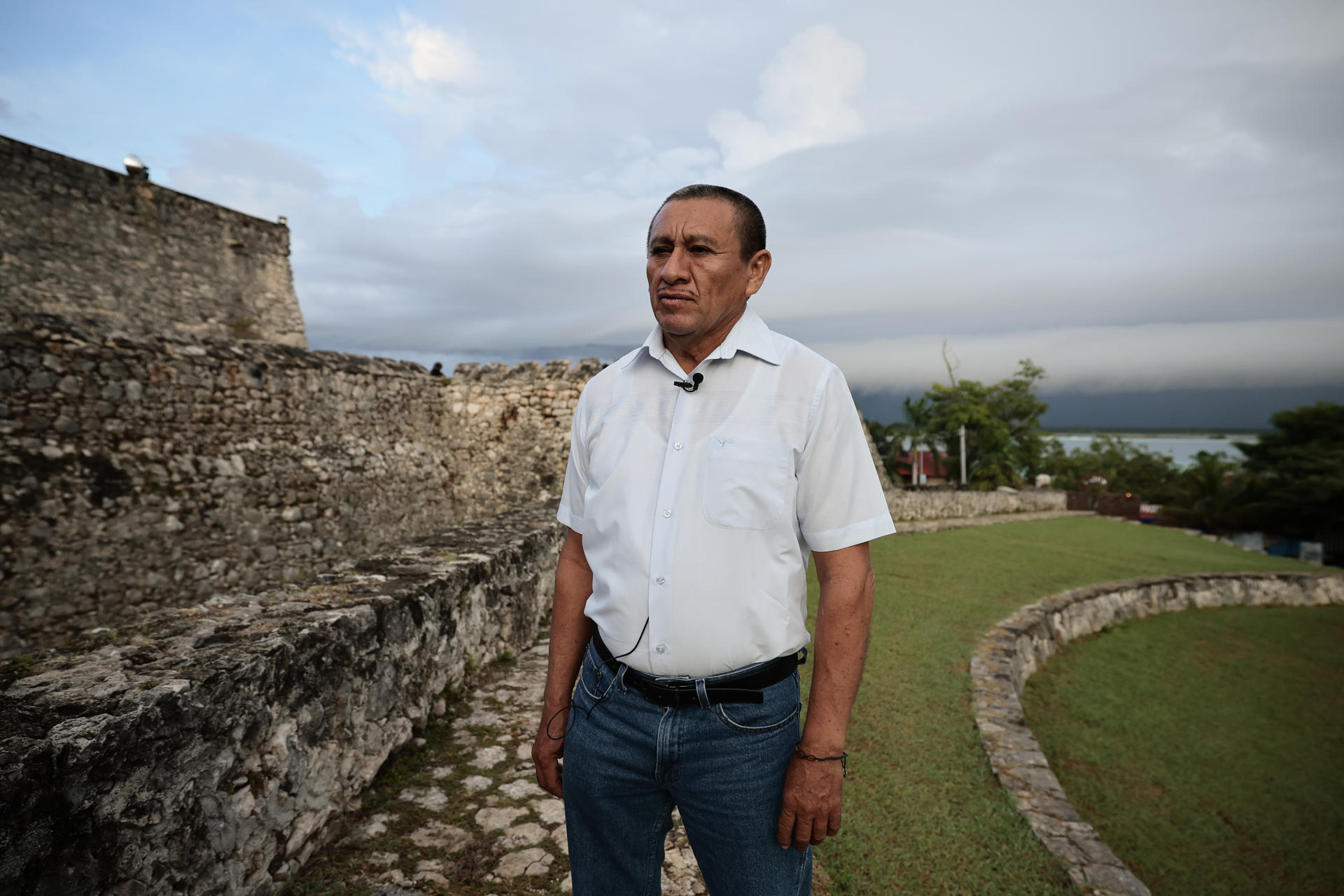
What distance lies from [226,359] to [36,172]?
749 cm

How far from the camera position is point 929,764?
3.94m

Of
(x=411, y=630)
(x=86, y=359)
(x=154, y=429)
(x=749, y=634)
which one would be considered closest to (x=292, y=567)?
(x=154, y=429)

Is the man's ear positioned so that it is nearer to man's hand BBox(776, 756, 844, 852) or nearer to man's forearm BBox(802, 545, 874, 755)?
man's forearm BBox(802, 545, 874, 755)

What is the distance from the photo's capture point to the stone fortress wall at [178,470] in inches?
187

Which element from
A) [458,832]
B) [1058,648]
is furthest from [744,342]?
[1058,648]

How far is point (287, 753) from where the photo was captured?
2.17 metres

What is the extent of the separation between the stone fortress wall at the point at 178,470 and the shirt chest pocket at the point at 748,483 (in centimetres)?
457

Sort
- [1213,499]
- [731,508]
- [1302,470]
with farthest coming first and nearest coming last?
[1213,499] → [1302,470] → [731,508]

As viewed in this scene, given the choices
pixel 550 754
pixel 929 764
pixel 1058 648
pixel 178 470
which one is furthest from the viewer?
pixel 1058 648

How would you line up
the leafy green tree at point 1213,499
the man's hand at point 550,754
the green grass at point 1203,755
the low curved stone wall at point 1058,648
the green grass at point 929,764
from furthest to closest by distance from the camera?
the leafy green tree at point 1213,499 < the green grass at point 1203,755 < the low curved stone wall at point 1058,648 < the green grass at point 929,764 < the man's hand at point 550,754

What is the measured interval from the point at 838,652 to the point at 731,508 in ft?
1.27

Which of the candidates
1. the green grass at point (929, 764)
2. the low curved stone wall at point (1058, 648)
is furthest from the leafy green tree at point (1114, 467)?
the green grass at point (929, 764)

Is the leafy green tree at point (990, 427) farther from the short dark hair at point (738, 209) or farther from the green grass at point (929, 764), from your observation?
the short dark hair at point (738, 209)

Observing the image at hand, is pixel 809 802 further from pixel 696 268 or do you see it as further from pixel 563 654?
pixel 696 268
